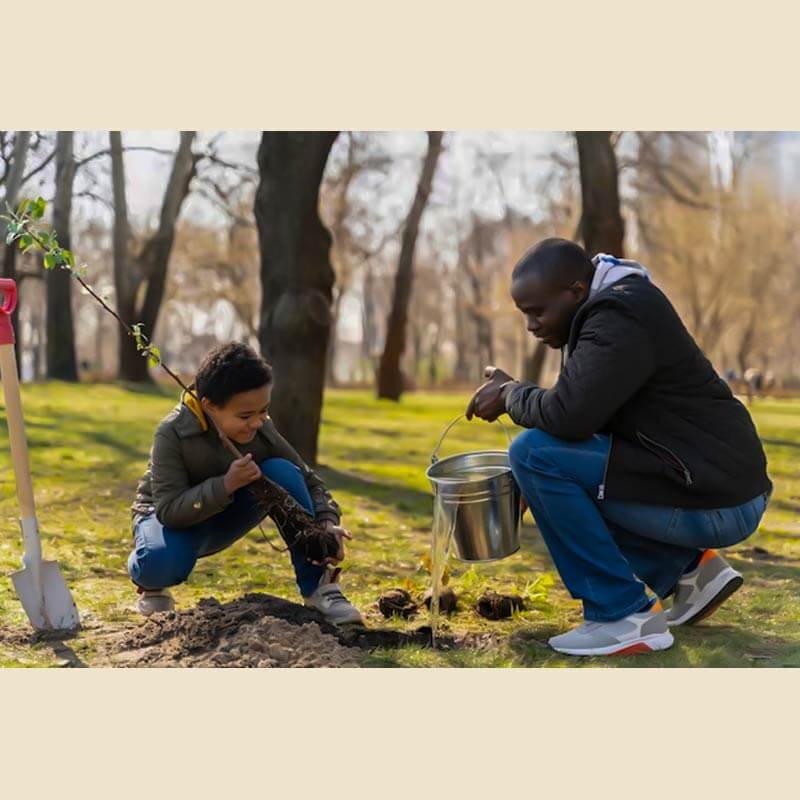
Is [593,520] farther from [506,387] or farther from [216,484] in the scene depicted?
[216,484]

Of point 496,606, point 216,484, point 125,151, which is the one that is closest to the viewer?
point 216,484

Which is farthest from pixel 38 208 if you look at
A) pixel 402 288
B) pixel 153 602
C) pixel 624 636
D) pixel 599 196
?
pixel 402 288

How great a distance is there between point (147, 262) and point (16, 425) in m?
11.8

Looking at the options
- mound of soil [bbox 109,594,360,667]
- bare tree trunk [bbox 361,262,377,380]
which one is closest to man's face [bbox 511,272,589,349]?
mound of soil [bbox 109,594,360,667]

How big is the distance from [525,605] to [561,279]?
1.36m

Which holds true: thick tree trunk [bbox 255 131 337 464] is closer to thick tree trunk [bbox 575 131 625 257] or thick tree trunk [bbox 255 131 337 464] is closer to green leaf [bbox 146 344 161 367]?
thick tree trunk [bbox 575 131 625 257]

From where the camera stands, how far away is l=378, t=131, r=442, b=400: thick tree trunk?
16188 mm

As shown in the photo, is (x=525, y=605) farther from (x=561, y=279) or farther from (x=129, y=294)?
(x=129, y=294)

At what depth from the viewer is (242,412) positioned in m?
3.44

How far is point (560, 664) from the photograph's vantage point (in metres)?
3.20

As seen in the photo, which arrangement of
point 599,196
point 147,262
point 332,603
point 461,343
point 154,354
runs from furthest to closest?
1. point 461,343
2. point 147,262
3. point 599,196
4. point 332,603
5. point 154,354

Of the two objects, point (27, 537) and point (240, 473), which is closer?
point (240, 473)

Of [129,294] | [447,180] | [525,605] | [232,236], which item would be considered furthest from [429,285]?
[525,605]

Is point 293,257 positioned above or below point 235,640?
above
